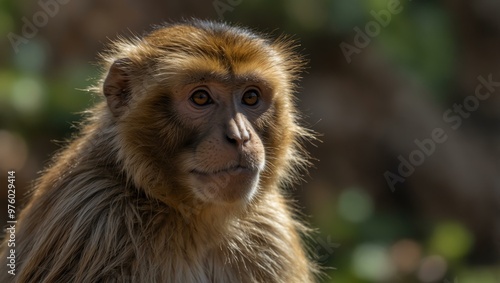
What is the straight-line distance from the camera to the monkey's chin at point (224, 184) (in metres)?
5.41

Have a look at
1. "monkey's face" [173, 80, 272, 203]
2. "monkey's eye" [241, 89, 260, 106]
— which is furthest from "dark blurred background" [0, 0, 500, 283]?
"monkey's face" [173, 80, 272, 203]

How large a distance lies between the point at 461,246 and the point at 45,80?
631cm

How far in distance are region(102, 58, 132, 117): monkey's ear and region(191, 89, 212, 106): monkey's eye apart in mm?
501

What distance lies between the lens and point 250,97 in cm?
594

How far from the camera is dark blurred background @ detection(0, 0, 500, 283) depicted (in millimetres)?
12117

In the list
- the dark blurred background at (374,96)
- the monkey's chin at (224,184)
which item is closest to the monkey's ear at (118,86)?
the monkey's chin at (224,184)

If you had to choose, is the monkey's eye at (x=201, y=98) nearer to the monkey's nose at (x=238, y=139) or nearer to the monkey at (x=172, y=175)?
the monkey at (x=172, y=175)

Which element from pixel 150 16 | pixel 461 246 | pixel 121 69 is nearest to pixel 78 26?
pixel 150 16

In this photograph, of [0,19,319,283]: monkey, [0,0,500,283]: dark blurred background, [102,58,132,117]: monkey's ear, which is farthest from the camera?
[0,0,500,283]: dark blurred background

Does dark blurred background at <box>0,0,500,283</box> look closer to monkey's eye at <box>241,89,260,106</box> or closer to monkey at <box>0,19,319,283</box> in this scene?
monkey at <box>0,19,319,283</box>

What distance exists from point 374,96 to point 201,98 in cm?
840

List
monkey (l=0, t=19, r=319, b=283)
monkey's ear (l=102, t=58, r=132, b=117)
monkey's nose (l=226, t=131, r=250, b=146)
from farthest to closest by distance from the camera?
monkey's ear (l=102, t=58, r=132, b=117) < monkey (l=0, t=19, r=319, b=283) < monkey's nose (l=226, t=131, r=250, b=146)

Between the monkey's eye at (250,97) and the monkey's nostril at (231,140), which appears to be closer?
the monkey's nostril at (231,140)

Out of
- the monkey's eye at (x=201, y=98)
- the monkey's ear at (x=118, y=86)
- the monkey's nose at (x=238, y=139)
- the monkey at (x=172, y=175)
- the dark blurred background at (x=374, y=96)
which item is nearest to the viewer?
the monkey's nose at (x=238, y=139)
